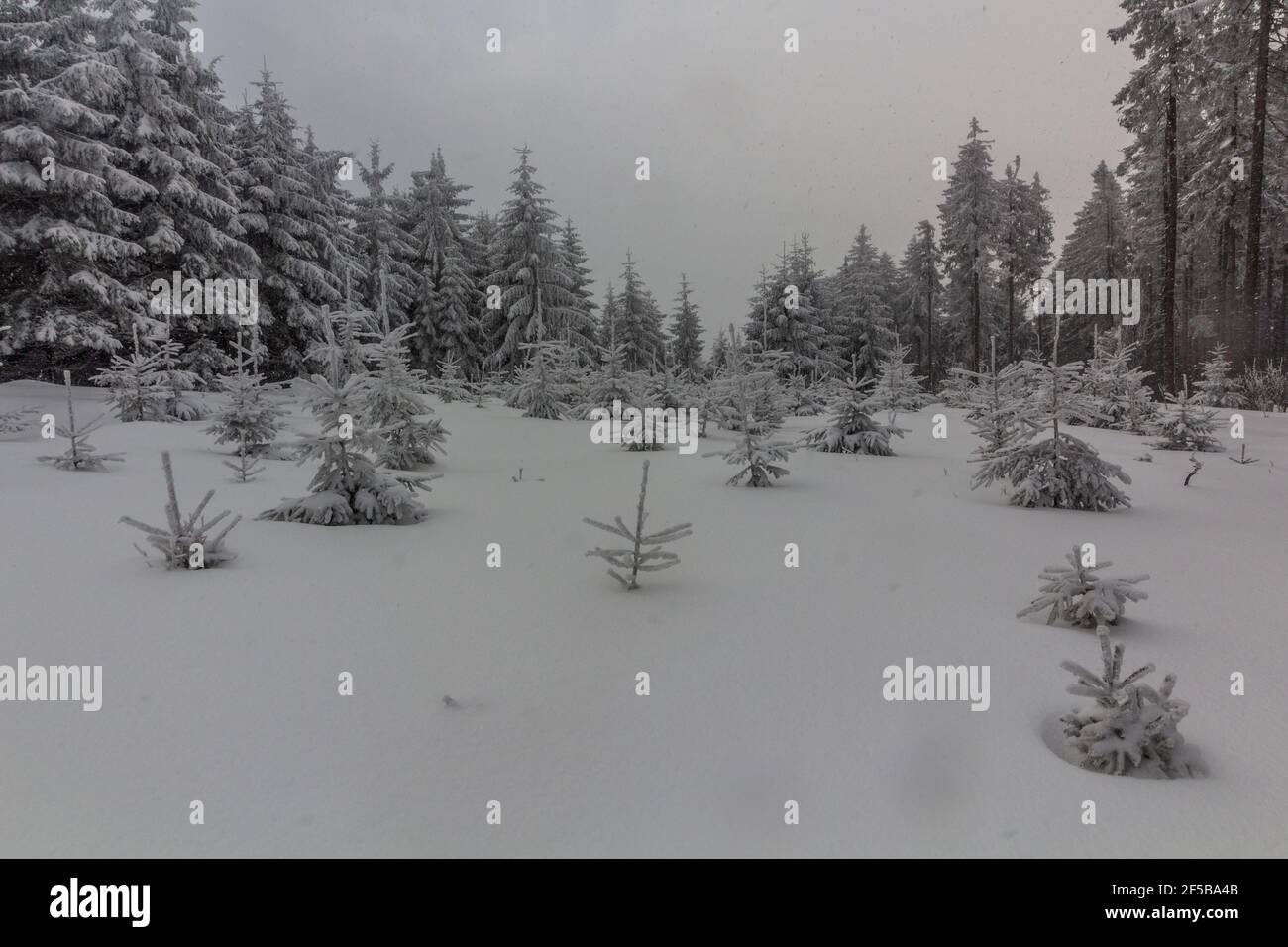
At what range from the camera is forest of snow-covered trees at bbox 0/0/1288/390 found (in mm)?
17672

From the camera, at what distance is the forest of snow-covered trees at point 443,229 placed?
58.0 ft

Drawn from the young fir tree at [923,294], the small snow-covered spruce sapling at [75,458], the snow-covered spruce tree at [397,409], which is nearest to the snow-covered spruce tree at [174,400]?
the small snow-covered spruce sapling at [75,458]

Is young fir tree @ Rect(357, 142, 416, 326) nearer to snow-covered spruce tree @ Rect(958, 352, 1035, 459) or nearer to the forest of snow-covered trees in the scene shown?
the forest of snow-covered trees

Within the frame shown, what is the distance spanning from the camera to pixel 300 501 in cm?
704

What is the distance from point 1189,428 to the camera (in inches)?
515

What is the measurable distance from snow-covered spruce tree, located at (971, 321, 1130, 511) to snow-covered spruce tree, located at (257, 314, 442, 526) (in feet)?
22.9

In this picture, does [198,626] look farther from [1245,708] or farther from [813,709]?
[1245,708]

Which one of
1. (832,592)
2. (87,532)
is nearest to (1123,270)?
(832,592)

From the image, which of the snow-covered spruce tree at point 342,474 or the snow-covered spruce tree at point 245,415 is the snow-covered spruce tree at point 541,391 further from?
the snow-covered spruce tree at point 342,474

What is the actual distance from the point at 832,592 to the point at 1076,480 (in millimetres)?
4561

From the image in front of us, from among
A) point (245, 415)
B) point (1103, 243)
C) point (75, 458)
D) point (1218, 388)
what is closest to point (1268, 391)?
point (1218, 388)

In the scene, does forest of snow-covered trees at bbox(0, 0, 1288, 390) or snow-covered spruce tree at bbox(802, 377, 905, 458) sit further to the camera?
forest of snow-covered trees at bbox(0, 0, 1288, 390)

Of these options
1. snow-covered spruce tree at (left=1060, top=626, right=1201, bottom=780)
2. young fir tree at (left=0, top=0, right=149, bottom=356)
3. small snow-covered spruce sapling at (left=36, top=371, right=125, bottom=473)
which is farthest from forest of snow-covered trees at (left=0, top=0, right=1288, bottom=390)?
snow-covered spruce tree at (left=1060, top=626, right=1201, bottom=780)

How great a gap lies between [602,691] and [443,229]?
37661mm
